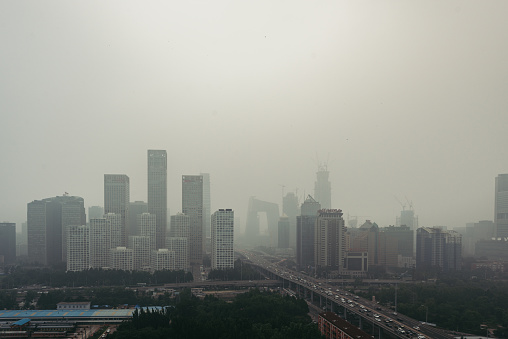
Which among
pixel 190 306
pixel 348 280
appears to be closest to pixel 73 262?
pixel 190 306

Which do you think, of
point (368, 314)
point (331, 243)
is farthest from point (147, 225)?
point (368, 314)

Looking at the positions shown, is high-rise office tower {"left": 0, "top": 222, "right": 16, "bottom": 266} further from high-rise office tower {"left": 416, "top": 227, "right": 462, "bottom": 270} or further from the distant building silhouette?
the distant building silhouette

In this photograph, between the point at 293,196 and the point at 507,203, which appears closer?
the point at 507,203

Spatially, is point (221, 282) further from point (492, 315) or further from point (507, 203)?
point (507, 203)

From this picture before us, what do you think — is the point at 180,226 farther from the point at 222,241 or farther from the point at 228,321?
the point at 228,321

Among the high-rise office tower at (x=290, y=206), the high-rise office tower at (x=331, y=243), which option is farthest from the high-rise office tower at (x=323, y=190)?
the high-rise office tower at (x=331, y=243)

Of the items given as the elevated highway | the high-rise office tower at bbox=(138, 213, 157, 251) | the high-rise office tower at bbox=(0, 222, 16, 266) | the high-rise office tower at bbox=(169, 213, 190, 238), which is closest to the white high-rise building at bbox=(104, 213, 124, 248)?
the high-rise office tower at bbox=(138, 213, 157, 251)

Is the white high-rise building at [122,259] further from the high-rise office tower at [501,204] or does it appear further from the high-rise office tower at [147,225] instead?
the high-rise office tower at [501,204]
